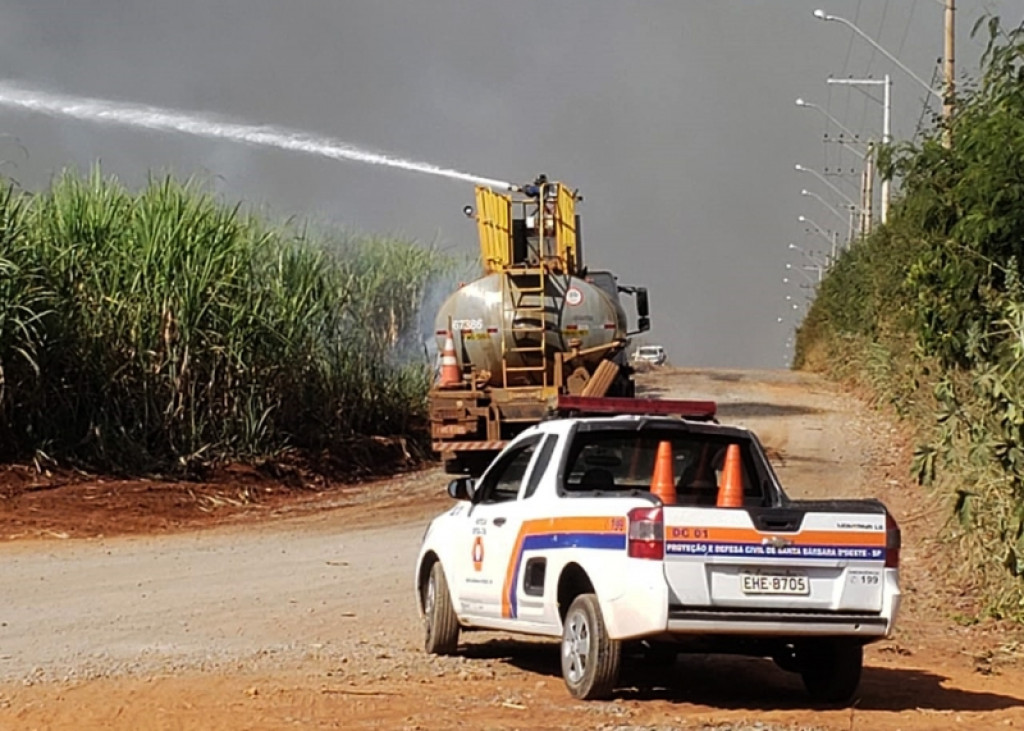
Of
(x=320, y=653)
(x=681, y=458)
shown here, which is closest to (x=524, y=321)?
(x=320, y=653)

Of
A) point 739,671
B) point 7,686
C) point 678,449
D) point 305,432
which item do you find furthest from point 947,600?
point 305,432

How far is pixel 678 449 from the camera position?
434 inches

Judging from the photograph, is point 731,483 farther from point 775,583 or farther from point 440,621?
point 440,621

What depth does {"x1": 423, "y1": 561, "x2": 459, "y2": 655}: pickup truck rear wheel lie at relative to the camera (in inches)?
470

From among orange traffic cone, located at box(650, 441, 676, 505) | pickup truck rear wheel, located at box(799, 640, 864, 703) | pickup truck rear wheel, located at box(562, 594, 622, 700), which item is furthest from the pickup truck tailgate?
orange traffic cone, located at box(650, 441, 676, 505)

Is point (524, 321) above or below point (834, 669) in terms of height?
above

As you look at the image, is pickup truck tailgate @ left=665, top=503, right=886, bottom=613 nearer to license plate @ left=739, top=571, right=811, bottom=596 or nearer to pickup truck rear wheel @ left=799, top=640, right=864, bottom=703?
license plate @ left=739, top=571, right=811, bottom=596

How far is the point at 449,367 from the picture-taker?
918 inches

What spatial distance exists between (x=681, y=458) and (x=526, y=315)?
40.1 ft

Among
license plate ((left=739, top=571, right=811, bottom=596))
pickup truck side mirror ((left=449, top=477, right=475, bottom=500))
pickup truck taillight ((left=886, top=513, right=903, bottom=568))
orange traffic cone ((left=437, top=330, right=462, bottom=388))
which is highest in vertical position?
orange traffic cone ((left=437, top=330, right=462, bottom=388))

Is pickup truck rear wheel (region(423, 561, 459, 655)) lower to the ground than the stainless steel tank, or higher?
lower

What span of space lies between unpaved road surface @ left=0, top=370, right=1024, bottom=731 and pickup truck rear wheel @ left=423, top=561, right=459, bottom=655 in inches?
5.6

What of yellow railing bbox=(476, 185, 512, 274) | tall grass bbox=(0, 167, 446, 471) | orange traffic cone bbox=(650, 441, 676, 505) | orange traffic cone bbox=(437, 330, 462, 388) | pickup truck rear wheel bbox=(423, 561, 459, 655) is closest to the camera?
orange traffic cone bbox=(650, 441, 676, 505)

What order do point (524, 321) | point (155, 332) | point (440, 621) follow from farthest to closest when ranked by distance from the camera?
point (524, 321)
point (155, 332)
point (440, 621)
